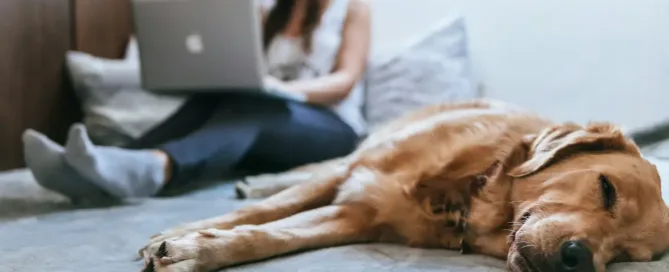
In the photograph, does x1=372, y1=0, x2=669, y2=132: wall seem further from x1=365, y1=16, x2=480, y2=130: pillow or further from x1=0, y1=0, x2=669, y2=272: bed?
x1=0, y1=0, x2=669, y2=272: bed

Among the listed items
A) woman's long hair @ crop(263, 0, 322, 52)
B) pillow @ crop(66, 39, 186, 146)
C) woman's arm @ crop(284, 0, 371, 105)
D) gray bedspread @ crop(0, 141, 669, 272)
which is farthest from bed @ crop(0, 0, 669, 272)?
woman's long hair @ crop(263, 0, 322, 52)

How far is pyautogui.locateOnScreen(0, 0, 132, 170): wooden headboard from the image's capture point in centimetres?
271

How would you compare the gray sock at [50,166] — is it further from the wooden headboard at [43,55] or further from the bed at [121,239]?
the wooden headboard at [43,55]

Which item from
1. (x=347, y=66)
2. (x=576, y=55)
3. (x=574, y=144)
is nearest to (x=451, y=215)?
(x=574, y=144)

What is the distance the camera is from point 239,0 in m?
2.14

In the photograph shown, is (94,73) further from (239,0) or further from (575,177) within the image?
(575,177)

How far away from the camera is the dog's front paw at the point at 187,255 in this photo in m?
1.15

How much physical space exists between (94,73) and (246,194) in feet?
4.05

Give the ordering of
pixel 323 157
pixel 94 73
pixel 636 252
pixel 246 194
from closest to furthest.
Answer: pixel 636 252 < pixel 246 194 < pixel 323 157 < pixel 94 73

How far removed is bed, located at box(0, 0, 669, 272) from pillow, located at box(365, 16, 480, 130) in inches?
33.9

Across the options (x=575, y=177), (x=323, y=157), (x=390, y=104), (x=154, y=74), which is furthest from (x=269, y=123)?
(x=575, y=177)

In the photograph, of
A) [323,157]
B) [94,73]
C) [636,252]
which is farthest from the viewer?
[94,73]

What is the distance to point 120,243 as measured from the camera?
1.47 metres

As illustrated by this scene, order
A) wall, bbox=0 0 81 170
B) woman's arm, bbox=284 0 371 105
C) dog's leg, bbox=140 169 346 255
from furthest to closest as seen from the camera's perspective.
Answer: wall, bbox=0 0 81 170 → woman's arm, bbox=284 0 371 105 → dog's leg, bbox=140 169 346 255
